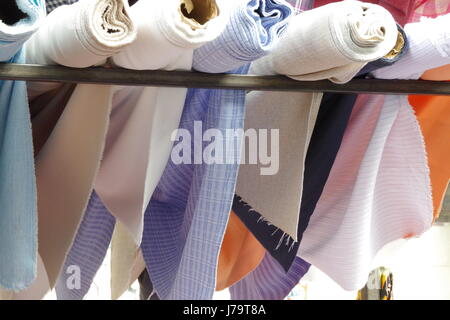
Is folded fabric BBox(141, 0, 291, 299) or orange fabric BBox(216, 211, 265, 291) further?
orange fabric BBox(216, 211, 265, 291)

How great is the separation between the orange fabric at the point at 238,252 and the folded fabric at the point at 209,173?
15cm

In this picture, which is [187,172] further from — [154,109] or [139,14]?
[139,14]

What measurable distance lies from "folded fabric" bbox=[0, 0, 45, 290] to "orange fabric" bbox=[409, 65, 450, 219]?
0.42m

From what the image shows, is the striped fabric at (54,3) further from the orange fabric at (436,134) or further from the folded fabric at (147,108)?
the orange fabric at (436,134)

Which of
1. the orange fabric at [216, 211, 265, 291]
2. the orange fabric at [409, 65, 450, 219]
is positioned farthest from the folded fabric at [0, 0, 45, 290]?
the orange fabric at [409, 65, 450, 219]

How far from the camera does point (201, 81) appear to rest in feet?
1.65

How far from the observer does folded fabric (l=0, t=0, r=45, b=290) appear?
52cm

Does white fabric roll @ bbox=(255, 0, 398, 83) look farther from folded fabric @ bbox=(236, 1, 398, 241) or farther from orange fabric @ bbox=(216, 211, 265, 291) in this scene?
orange fabric @ bbox=(216, 211, 265, 291)

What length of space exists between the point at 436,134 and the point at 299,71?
0.27 m

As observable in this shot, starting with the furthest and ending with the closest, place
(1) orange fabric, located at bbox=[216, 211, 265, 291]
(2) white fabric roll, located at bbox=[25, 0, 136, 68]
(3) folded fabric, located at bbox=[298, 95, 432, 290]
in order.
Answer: (1) orange fabric, located at bbox=[216, 211, 265, 291] → (3) folded fabric, located at bbox=[298, 95, 432, 290] → (2) white fabric roll, located at bbox=[25, 0, 136, 68]

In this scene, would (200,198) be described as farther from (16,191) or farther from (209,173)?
(16,191)

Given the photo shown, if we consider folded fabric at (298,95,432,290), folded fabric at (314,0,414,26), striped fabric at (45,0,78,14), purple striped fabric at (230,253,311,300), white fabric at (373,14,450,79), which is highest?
folded fabric at (314,0,414,26)
